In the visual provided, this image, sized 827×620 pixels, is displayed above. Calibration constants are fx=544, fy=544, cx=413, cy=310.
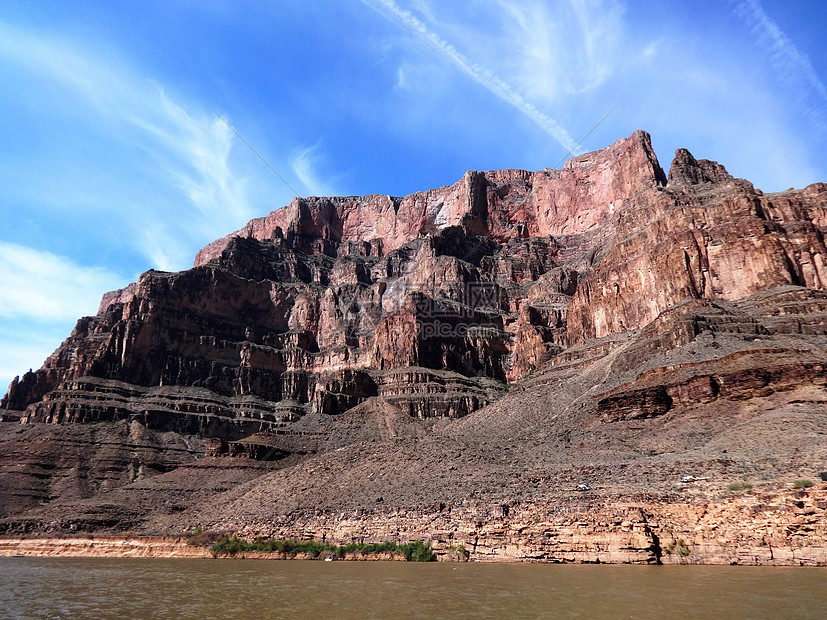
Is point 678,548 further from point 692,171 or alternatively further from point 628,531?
point 692,171

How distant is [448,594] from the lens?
21.1 metres

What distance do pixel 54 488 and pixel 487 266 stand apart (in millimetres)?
126681

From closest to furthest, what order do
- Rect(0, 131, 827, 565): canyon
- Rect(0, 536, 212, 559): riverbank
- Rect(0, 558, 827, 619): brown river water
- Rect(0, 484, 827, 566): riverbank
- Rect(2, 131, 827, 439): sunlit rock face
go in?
Rect(0, 558, 827, 619): brown river water, Rect(0, 484, 827, 566): riverbank, Rect(0, 131, 827, 565): canyon, Rect(0, 536, 212, 559): riverbank, Rect(2, 131, 827, 439): sunlit rock face

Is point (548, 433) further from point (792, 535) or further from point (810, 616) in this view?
point (810, 616)

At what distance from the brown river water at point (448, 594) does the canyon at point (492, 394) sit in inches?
223

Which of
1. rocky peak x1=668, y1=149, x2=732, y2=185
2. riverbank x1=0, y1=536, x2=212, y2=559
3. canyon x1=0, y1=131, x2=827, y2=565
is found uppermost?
rocky peak x1=668, y1=149, x2=732, y2=185

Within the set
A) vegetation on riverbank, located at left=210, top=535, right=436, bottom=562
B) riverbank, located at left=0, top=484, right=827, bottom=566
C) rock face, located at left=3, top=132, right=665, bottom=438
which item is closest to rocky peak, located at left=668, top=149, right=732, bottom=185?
rock face, located at left=3, top=132, right=665, bottom=438

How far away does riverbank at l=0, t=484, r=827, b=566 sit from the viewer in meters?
26.2

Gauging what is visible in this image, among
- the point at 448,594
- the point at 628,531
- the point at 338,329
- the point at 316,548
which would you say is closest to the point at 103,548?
the point at 316,548

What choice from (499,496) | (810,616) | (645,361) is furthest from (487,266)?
(810,616)

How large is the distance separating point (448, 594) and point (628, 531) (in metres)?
13.4

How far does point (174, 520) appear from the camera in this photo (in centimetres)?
6550

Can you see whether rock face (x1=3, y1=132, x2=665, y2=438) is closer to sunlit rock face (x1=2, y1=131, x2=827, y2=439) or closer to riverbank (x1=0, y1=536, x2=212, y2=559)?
sunlit rock face (x1=2, y1=131, x2=827, y2=439)

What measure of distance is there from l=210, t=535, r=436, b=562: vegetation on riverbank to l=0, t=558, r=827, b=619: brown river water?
6206 mm
